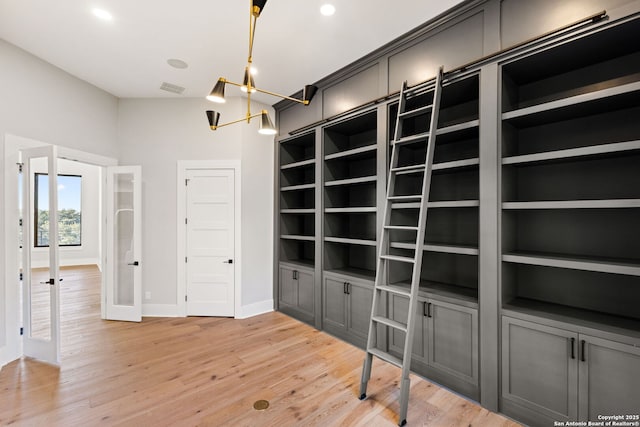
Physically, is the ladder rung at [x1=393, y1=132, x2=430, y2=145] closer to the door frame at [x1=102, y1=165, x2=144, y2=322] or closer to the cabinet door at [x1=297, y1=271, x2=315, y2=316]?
the cabinet door at [x1=297, y1=271, x2=315, y2=316]

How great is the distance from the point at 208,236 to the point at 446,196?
3.40m

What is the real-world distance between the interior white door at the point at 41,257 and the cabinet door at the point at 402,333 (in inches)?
136

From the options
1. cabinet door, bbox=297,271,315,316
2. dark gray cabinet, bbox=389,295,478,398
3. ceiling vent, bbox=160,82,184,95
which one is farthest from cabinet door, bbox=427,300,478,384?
ceiling vent, bbox=160,82,184,95

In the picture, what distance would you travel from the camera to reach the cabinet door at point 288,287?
441 centimetres

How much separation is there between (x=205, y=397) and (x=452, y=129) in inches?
124

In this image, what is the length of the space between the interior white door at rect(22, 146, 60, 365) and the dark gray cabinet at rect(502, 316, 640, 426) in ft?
13.9

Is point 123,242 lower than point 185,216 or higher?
lower

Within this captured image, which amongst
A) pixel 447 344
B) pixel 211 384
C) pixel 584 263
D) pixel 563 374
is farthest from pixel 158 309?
pixel 584 263

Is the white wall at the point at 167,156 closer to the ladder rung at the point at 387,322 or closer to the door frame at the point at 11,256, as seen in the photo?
the door frame at the point at 11,256

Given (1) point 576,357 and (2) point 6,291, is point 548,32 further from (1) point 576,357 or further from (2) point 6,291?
(2) point 6,291

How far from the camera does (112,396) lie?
2.49 m

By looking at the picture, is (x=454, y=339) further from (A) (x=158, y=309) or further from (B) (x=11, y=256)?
(B) (x=11, y=256)

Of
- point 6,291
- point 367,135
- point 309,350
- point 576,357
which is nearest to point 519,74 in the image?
point 367,135

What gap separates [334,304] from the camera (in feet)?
12.3
